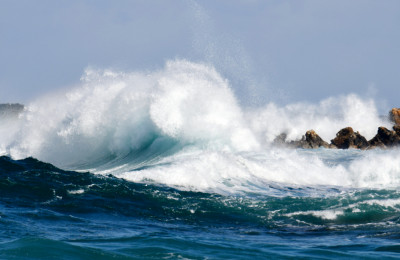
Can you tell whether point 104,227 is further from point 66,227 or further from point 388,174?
point 388,174

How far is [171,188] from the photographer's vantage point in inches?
516

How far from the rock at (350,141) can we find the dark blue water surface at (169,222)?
23.5m

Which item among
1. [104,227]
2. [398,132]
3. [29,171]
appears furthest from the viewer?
[398,132]

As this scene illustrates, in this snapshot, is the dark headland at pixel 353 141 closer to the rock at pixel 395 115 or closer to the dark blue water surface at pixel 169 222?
the rock at pixel 395 115

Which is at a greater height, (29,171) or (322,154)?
(322,154)

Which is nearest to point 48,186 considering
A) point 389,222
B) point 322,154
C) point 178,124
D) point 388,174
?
point 389,222

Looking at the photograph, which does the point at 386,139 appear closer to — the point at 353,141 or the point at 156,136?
the point at 353,141

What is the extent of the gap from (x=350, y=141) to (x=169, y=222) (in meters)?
30.5

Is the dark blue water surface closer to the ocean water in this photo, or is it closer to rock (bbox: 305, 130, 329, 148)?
the ocean water

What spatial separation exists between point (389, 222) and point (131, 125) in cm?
1465

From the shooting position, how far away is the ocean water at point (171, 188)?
23.6ft

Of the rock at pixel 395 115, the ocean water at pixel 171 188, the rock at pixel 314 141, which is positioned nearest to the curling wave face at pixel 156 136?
the ocean water at pixel 171 188

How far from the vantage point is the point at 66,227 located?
7.97 m

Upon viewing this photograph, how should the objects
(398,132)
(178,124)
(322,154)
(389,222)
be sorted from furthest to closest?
1. (398,132)
2. (322,154)
3. (178,124)
4. (389,222)
